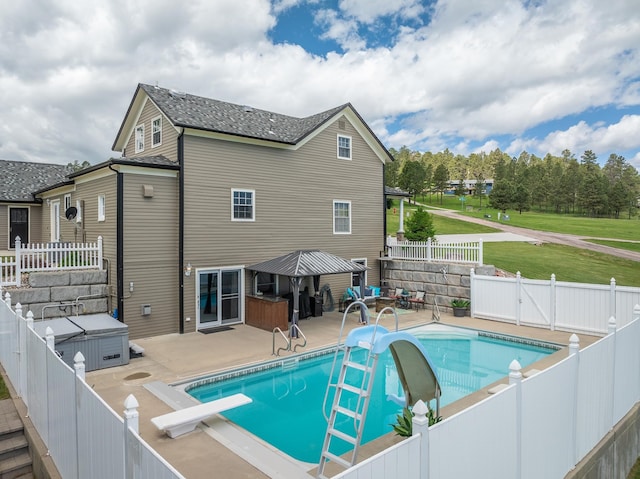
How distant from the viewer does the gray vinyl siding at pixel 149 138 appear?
43.1ft

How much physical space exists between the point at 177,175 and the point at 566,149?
349 ft

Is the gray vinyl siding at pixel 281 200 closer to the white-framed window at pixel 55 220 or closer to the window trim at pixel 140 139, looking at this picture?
the window trim at pixel 140 139

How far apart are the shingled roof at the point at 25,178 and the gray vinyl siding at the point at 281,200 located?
12125 mm

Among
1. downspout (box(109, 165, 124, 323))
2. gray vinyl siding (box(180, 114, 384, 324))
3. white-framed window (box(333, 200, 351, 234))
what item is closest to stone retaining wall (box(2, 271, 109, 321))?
downspout (box(109, 165, 124, 323))

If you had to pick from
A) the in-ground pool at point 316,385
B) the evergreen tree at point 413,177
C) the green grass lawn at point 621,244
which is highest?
the evergreen tree at point 413,177

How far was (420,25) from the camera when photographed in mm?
19234

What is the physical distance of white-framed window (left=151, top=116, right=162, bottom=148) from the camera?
13.9m

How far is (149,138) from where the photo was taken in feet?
48.2

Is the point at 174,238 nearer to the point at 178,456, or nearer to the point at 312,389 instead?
the point at 312,389

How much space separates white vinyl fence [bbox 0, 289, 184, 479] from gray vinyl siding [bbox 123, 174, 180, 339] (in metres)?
4.91

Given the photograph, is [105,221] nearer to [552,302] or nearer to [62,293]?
[62,293]

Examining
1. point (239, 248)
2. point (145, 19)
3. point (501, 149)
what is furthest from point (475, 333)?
point (501, 149)

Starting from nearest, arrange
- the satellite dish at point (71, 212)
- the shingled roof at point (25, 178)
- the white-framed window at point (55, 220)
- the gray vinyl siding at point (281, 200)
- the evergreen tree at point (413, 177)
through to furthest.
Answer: the gray vinyl siding at point (281, 200) → the satellite dish at point (71, 212) → the white-framed window at point (55, 220) → the shingled roof at point (25, 178) → the evergreen tree at point (413, 177)

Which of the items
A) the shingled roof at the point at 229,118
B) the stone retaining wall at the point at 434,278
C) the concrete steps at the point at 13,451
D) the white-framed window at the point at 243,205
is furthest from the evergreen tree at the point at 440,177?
the concrete steps at the point at 13,451
